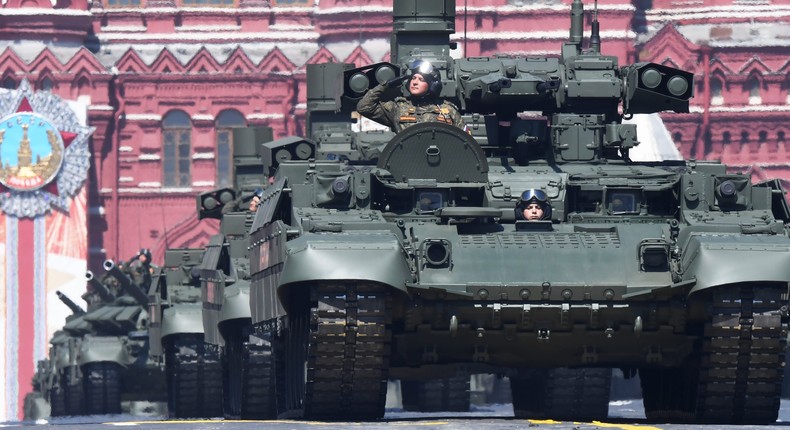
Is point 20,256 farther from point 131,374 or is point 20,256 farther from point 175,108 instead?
point 131,374

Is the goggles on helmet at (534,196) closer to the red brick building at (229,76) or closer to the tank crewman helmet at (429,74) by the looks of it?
the tank crewman helmet at (429,74)

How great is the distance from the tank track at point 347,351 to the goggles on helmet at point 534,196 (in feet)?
6.95

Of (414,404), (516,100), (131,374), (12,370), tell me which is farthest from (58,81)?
(516,100)

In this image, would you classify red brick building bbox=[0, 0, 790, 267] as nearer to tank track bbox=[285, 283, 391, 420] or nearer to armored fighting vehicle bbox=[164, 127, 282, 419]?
armored fighting vehicle bbox=[164, 127, 282, 419]

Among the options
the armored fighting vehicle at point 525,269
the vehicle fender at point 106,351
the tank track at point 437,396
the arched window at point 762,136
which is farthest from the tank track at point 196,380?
the arched window at point 762,136

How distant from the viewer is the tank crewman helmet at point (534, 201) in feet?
85.7

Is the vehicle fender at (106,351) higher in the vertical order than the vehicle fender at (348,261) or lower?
lower

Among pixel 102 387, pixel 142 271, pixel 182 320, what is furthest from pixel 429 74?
pixel 142 271

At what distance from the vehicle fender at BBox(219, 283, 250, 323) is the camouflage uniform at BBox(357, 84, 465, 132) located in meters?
5.52

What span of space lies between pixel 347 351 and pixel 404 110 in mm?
4143

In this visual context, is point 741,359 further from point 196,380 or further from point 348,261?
point 196,380

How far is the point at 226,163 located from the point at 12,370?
30.2 ft

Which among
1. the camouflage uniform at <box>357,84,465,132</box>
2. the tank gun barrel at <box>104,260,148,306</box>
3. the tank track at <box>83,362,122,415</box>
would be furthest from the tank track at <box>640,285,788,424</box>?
the tank gun barrel at <box>104,260,148,306</box>

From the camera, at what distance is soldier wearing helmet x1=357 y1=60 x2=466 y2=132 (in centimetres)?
2812
